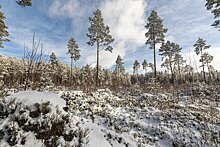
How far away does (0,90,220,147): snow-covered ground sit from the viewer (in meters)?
5.07

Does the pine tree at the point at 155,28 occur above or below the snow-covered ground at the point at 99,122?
above

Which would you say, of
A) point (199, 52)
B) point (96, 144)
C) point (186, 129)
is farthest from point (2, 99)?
point (199, 52)

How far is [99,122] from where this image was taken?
798 centimetres

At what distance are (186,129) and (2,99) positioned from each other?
28.1ft

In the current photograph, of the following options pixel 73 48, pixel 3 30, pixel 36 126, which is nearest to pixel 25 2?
pixel 36 126

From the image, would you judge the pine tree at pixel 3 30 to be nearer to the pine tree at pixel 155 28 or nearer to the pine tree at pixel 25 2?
the pine tree at pixel 25 2

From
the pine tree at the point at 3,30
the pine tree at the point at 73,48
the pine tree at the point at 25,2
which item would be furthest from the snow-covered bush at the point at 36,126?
the pine tree at the point at 73,48

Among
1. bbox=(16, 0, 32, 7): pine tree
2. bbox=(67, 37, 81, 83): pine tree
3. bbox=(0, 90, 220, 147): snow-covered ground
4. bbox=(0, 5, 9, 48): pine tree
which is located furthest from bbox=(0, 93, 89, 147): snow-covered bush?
bbox=(67, 37, 81, 83): pine tree

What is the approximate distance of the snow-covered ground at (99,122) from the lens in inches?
200

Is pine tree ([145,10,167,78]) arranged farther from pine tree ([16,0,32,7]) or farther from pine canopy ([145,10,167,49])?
pine tree ([16,0,32,7])

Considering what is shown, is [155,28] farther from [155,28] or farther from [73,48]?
[73,48]

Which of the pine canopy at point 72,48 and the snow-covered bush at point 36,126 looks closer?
the snow-covered bush at point 36,126

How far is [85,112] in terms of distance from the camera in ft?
28.1

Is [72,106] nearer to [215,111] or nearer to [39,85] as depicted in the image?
[39,85]
